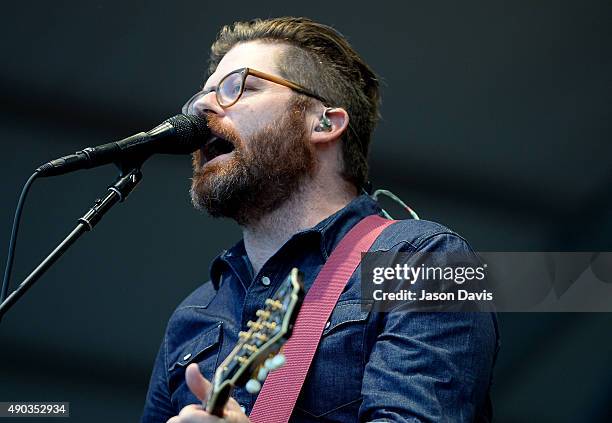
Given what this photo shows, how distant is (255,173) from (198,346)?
1.56 feet

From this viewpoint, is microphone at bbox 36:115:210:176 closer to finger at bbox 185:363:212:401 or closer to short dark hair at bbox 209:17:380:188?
short dark hair at bbox 209:17:380:188

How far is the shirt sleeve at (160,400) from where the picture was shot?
246 cm

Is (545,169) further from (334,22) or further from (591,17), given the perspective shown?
(334,22)

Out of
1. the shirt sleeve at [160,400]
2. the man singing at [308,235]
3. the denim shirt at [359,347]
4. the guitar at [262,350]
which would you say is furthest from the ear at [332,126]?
the guitar at [262,350]

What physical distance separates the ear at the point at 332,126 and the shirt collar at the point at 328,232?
21 cm

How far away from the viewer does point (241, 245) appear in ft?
8.36

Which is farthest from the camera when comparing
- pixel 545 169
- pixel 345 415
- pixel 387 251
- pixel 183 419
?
pixel 545 169

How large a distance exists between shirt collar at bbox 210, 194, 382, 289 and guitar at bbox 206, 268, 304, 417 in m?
0.69

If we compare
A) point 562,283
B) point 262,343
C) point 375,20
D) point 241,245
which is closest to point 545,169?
point 562,283

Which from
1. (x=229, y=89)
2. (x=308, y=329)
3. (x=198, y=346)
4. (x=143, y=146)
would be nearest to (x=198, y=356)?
(x=198, y=346)

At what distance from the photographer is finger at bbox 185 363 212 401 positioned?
61.8 inches

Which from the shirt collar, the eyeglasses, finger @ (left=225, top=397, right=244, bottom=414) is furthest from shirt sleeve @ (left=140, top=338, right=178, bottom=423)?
finger @ (left=225, top=397, right=244, bottom=414)

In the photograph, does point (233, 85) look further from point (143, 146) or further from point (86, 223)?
point (86, 223)

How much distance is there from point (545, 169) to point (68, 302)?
1.59m
